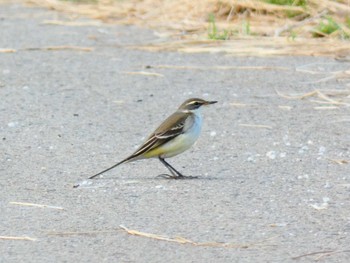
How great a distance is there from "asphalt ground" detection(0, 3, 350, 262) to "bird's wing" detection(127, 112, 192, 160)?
0.24 metres

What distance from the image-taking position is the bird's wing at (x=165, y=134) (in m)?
9.35

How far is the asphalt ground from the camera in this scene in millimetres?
7395

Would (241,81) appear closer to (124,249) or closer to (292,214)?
(292,214)

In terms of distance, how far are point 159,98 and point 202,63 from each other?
80.7 inches

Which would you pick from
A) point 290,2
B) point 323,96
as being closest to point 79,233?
point 323,96

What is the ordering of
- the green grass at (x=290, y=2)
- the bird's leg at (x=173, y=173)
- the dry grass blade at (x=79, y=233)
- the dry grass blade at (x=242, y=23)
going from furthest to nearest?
the green grass at (x=290, y=2)
the dry grass blade at (x=242, y=23)
the bird's leg at (x=173, y=173)
the dry grass blade at (x=79, y=233)

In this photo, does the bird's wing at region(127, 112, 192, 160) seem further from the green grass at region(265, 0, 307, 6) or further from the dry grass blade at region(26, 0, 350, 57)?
the green grass at region(265, 0, 307, 6)

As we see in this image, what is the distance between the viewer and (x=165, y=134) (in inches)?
371

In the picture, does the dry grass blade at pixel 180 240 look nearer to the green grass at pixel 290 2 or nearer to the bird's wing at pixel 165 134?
the bird's wing at pixel 165 134

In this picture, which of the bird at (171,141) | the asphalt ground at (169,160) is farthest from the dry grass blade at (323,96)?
the bird at (171,141)

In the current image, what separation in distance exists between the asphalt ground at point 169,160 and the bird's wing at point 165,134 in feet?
0.78

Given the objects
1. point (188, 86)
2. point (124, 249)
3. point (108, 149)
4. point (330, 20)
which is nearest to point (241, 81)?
point (188, 86)

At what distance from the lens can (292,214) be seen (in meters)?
7.98

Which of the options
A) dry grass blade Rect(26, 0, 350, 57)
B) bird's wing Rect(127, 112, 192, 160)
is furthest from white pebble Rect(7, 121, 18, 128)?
dry grass blade Rect(26, 0, 350, 57)
